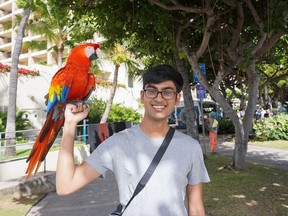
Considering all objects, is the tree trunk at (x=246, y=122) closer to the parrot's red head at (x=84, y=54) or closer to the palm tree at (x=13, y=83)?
the parrot's red head at (x=84, y=54)

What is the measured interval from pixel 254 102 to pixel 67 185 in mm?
6748

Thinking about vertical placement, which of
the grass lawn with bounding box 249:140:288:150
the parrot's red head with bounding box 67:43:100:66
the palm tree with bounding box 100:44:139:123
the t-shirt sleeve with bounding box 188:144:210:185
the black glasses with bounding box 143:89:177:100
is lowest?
the grass lawn with bounding box 249:140:288:150

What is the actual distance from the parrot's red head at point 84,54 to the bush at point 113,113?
53.1 ft

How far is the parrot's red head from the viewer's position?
2.61m

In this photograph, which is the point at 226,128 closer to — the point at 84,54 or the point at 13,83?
the point at 13,83

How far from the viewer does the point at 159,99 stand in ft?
5.91

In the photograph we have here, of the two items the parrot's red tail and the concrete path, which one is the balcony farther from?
the parrot's red tail

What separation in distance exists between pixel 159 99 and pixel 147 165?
15.7 inches

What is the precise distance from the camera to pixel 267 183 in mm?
6656

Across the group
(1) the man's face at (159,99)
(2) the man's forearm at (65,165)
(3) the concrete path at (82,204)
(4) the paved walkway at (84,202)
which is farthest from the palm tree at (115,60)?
(2) the man's forearm at (65,165)

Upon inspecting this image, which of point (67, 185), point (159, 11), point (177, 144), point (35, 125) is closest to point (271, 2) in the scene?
point (159, 11)

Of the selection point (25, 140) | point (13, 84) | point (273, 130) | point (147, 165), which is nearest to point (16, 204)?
point (147, 165)

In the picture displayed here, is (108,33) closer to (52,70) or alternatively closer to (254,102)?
(254,102)

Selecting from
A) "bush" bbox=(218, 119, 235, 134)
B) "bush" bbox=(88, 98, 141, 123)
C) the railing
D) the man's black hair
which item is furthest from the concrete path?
"bush" bbox=(218, 119, 235, 134)
